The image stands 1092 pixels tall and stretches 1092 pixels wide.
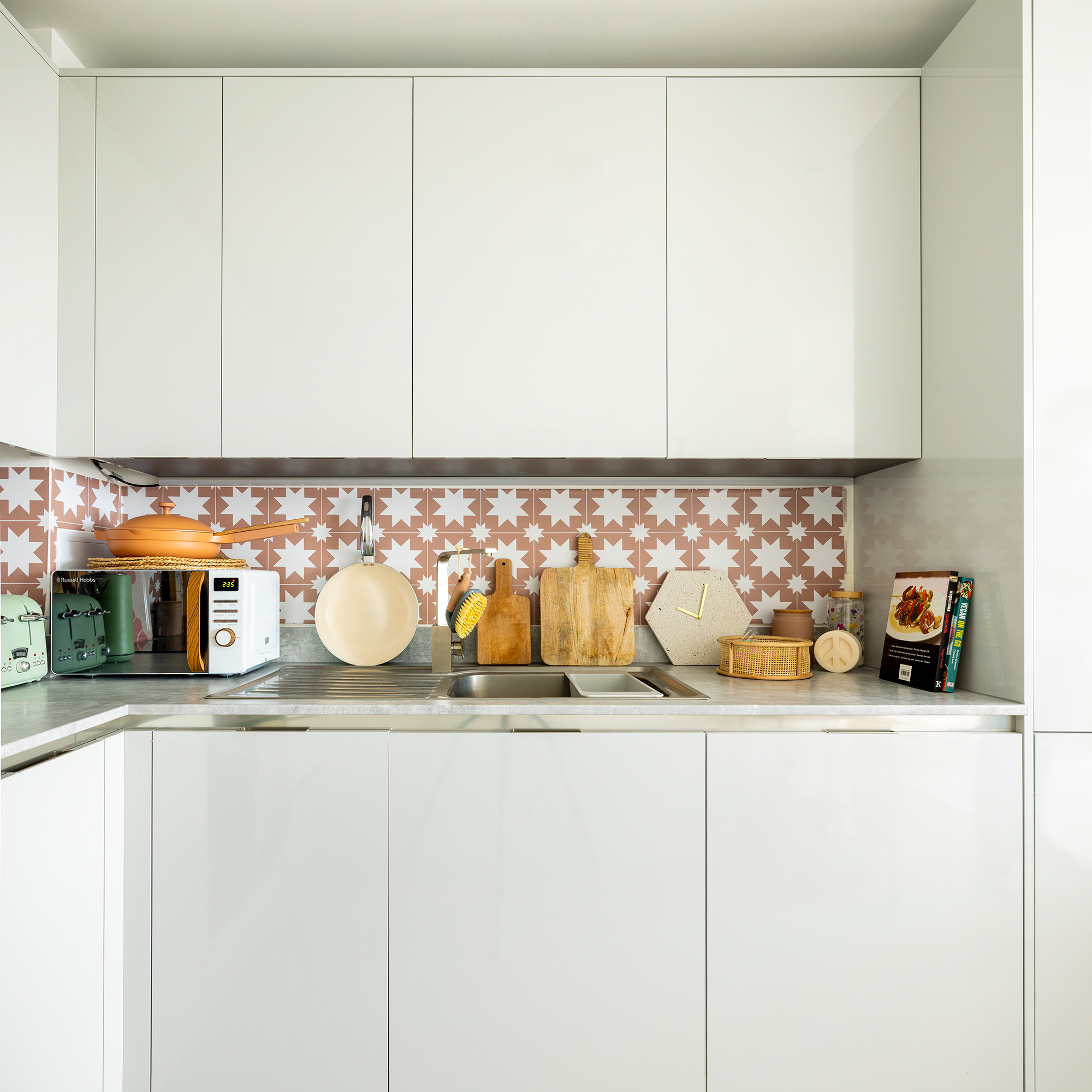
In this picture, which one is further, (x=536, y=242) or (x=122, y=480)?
(x=122, y=480)

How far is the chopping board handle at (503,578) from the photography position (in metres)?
1.98

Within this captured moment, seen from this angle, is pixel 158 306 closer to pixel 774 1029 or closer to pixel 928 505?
pixel 928 505

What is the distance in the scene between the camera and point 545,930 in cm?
137

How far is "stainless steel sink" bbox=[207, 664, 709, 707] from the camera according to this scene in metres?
1.46

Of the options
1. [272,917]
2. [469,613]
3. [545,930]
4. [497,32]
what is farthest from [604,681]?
[497,32]

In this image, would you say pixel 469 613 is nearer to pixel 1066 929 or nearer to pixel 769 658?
pixel 769 658

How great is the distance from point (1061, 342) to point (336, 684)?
1.69 m

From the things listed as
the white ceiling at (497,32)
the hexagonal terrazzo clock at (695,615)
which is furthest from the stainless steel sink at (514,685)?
the white ceiling at (497,32)

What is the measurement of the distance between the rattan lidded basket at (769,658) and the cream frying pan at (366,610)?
0.88m

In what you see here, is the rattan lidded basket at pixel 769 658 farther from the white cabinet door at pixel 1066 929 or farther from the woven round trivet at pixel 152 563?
the woven round trivet at pixel 152 563

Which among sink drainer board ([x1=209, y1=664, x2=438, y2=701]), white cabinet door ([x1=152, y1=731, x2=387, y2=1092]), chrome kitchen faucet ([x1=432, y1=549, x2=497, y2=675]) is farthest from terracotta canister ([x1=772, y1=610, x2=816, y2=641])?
white cabinet door ([x1=152, y1=731, x2=387, y2=1092])

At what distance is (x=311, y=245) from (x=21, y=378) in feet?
2.31

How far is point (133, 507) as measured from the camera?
2014 mm

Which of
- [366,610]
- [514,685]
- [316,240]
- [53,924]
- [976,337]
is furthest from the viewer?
[366,610]
